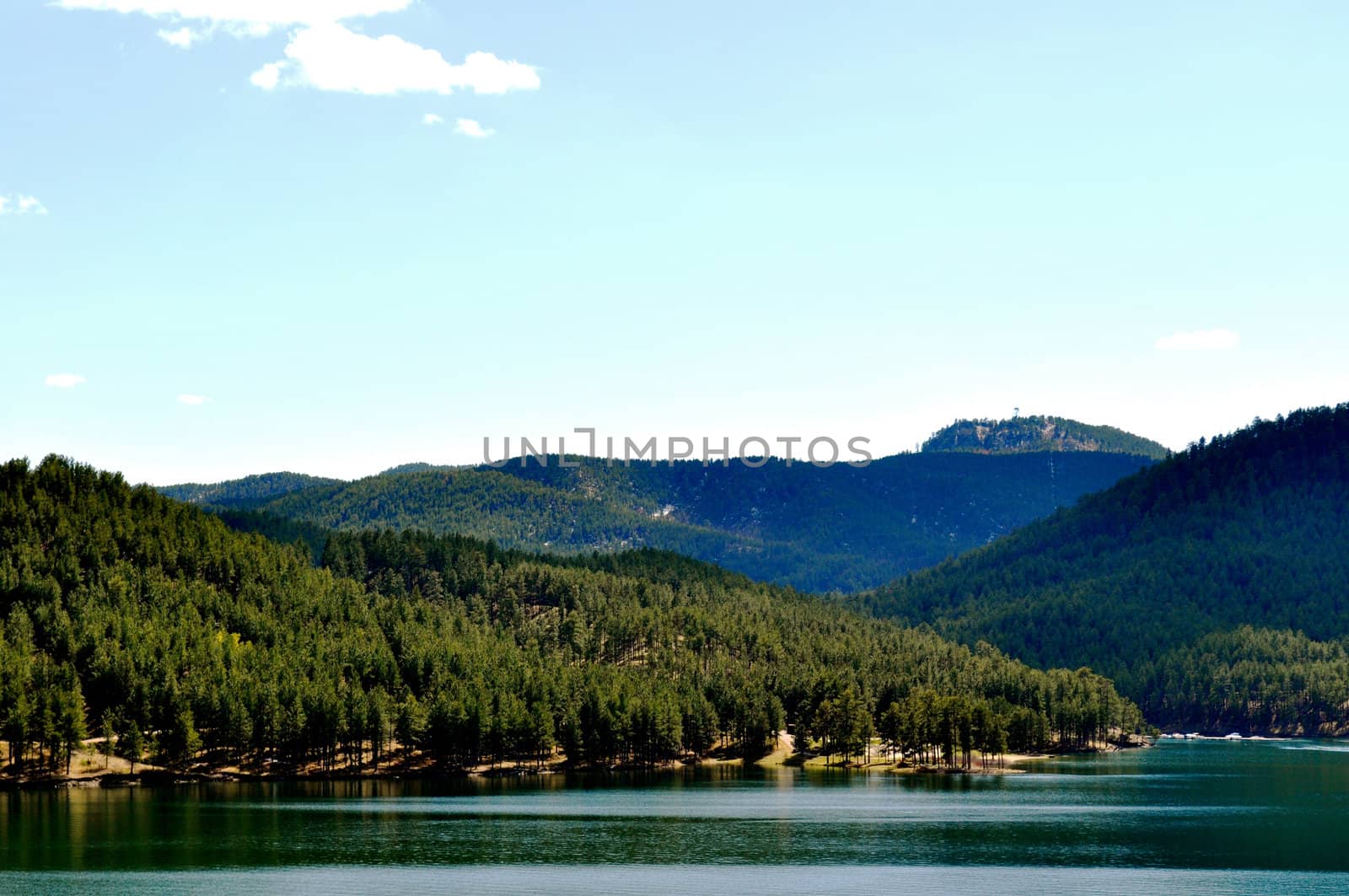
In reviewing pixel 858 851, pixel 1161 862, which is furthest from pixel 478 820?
pixel 1161 862

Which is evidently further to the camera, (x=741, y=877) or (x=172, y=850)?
(x=172, y=850)

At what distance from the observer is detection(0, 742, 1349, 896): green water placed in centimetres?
11731

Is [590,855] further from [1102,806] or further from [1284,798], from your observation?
[1284,798]

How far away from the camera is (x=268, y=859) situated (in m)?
126

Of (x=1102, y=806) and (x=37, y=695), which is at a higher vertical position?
(x=37, y=695)

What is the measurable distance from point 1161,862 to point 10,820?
→ 4385 inches

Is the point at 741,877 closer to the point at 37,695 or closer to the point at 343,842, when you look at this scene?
the point at 343,842

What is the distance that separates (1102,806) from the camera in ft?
572

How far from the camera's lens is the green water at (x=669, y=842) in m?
117

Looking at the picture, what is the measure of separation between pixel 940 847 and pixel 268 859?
6053 cm

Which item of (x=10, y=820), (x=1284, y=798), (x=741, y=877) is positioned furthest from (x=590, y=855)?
(x=1284, y=798)

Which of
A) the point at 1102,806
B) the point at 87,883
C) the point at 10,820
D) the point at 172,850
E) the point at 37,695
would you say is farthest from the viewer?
the point at 37,695

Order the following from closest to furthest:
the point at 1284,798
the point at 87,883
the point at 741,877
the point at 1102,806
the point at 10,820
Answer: the point at 87,883
the point at 741,877
the point at 10,820
the point at 1102,806
the point at 1284,798

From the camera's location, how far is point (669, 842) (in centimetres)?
14050
